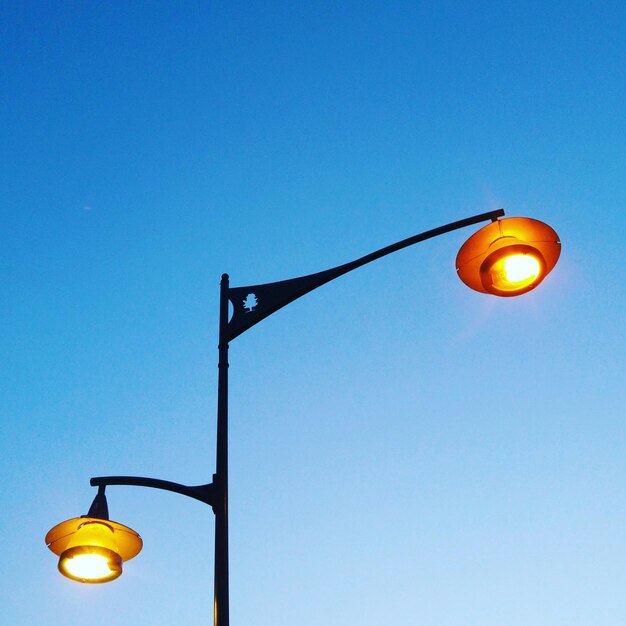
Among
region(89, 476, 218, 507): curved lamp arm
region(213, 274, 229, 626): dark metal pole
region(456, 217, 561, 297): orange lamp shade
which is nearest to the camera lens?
region(213, 274, 229, 626): dark metal pole

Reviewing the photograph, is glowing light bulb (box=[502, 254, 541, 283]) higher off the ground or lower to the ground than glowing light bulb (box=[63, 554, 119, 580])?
higher

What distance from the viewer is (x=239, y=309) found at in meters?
6.06

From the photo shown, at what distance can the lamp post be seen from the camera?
17.5 feet

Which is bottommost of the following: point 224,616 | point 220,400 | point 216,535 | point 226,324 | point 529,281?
point 224,616

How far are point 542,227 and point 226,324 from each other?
9.41 ft

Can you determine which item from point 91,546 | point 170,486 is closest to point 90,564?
point 91,546

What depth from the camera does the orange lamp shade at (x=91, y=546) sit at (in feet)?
18.6

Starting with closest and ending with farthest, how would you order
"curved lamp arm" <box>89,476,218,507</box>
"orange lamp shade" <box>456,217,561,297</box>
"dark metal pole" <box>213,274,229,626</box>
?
1. "dark metal pole" <box>213,274,229,626</box>
2. "curved lamp arm" <box>89,476,218,507</box>
3. "orange lamp shade" <box>456,217,561,297</box>

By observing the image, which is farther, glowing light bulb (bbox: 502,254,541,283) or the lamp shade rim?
glowing light bulb (bbox: 502,254,541,283)

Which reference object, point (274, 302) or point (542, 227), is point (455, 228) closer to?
point (542, 227)

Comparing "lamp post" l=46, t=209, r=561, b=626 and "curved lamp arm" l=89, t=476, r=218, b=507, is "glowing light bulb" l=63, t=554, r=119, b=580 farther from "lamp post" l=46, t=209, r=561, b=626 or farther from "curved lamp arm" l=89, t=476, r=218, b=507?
"curved lamp arm" l=89, t=476, r=218, b=507

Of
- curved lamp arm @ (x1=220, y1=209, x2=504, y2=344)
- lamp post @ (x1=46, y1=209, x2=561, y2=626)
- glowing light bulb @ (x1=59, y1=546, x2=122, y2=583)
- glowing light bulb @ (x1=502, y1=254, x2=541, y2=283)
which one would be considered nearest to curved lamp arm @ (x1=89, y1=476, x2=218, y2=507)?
lamp post @ (x1=46, y1=209, x2=561, y2=626)

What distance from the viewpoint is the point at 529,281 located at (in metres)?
6.55

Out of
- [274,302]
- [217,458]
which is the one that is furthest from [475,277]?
[217,458]
